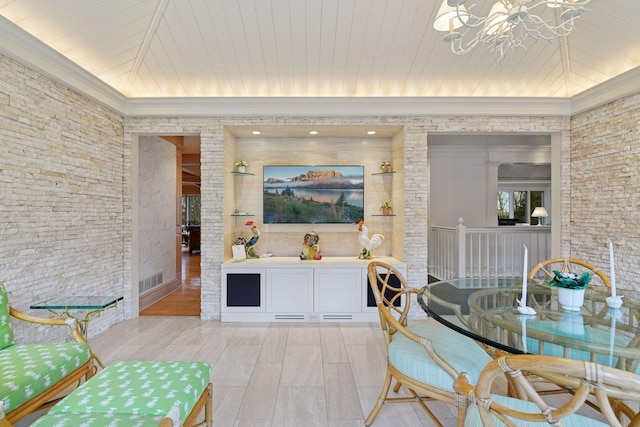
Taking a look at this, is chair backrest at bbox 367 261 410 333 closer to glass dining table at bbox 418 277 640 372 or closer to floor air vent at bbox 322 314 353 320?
glass dining table at bbox 418 277 640 372

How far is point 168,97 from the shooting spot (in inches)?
153

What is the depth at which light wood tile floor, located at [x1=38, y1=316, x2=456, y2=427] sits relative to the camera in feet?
6.89

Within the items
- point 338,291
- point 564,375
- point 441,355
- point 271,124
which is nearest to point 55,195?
point 271,124

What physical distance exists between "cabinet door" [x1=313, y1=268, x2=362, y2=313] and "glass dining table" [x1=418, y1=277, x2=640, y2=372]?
1699 millimetres

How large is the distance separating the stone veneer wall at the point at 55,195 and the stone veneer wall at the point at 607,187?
5.75 m

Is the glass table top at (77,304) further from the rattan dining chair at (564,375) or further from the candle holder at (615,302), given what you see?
the candle holder at (615,302)

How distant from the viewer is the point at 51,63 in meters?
2.82

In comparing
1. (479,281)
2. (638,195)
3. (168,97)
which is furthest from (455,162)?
(168,97)

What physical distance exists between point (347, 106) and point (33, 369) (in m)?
3.70

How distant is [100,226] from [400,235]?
371 cm

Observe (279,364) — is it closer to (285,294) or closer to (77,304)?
(285,294)

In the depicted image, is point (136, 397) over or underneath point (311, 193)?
underneath

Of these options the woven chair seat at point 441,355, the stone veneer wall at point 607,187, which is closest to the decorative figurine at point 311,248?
the woven chair seat at point 441,355

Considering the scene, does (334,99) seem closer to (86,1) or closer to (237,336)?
(86,1)
